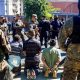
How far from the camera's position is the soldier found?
197 inches

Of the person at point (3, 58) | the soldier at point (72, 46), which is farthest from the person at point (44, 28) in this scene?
the soldier at point (72, 46)

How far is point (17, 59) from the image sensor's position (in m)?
8.41

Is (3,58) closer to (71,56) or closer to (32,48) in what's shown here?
(71,56)

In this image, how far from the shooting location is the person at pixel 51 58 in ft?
28.0

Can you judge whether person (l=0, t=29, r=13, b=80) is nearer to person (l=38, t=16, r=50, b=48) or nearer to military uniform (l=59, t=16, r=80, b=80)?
military uniform (l=59, t=16, r=80, b=80)

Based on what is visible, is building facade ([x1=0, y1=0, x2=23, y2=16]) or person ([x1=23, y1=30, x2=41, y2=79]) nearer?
person ([x1=23, y1=30, x2=41, y2=79])

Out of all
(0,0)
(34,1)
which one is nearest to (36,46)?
(34,1)

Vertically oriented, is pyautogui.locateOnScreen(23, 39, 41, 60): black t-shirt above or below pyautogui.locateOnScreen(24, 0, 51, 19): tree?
above

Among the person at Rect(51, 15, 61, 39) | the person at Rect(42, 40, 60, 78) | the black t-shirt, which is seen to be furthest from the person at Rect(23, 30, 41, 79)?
the person at Rect(51, 15, 61, 39)

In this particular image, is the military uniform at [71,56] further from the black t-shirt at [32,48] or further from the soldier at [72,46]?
the black t-shirt at [32,48]

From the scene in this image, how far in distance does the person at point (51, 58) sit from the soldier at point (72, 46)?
340 centimetres

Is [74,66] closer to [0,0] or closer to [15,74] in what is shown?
[15,74]

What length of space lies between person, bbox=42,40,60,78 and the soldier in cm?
340

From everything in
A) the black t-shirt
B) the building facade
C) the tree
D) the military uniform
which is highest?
the military uniform
